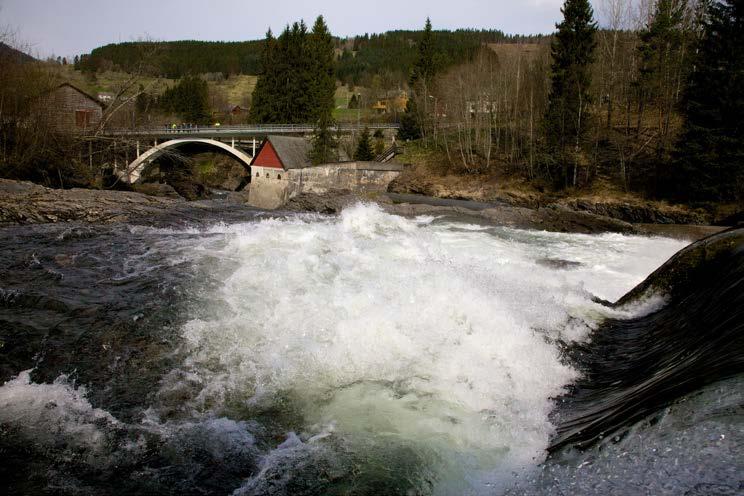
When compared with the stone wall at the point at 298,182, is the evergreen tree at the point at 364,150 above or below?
above

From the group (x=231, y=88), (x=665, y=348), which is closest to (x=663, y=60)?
(x=665, y=348)

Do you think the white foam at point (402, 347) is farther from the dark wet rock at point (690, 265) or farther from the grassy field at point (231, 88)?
the grassy field at point (231, 88)

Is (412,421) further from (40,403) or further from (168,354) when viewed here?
(40,403)

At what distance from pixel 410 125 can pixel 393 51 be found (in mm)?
92650

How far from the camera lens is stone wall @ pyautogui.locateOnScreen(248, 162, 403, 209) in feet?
118

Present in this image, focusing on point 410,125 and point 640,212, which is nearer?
point 640,212

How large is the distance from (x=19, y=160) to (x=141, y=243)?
12.1 meters

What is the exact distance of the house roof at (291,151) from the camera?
36281mm

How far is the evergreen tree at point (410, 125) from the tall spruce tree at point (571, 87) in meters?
18.9

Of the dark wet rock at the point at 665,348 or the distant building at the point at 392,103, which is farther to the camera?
the distant building at the point at 392,103

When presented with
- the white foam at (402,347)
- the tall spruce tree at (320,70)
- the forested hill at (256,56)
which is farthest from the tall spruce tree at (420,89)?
the white foam at (402,347)

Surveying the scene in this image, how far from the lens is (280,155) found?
36062 millimetres

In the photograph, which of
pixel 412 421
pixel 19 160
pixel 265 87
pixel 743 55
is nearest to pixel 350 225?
pixel 412 421

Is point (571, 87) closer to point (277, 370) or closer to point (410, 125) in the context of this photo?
point (410, 125)
